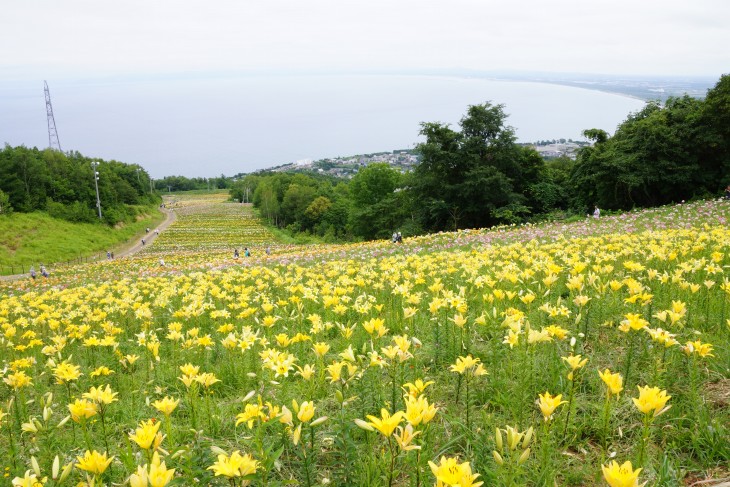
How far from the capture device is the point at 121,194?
79.5 meters

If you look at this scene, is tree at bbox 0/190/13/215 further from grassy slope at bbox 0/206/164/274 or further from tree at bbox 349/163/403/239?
tree at bbox 349/163/403/239

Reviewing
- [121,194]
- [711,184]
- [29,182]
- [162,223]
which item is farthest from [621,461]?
[121,194]

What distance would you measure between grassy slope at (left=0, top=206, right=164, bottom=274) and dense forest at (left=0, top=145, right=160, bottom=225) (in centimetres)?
274

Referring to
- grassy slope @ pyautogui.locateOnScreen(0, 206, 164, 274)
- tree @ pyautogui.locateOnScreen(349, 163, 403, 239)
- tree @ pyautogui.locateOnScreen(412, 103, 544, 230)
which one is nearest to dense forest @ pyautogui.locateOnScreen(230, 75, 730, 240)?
tree @ pyautogui.locateOnScreen(412, 103, 544, 230)

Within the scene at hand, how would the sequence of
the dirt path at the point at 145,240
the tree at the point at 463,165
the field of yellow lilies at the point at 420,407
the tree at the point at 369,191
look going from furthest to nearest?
the tree at the point at 369,191
the dirt path at the point at 145,240
the tree at the point at 463,165
the field of yellow lilies at the point at 420,407

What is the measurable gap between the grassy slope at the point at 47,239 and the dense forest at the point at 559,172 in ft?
103

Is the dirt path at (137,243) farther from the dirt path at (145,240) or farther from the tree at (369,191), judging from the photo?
the tree at (369,191)

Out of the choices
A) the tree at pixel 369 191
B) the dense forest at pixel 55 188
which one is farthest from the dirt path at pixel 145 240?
the tree at pixel 369 191

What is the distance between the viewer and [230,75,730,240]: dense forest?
23.8 metres

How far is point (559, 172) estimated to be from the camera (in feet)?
114

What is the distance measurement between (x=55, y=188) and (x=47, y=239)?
73.1 ft

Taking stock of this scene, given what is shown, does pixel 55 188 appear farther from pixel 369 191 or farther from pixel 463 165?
pixel 463 165

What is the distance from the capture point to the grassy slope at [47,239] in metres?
40.9

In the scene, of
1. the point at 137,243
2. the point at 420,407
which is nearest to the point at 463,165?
the point at 420,407
